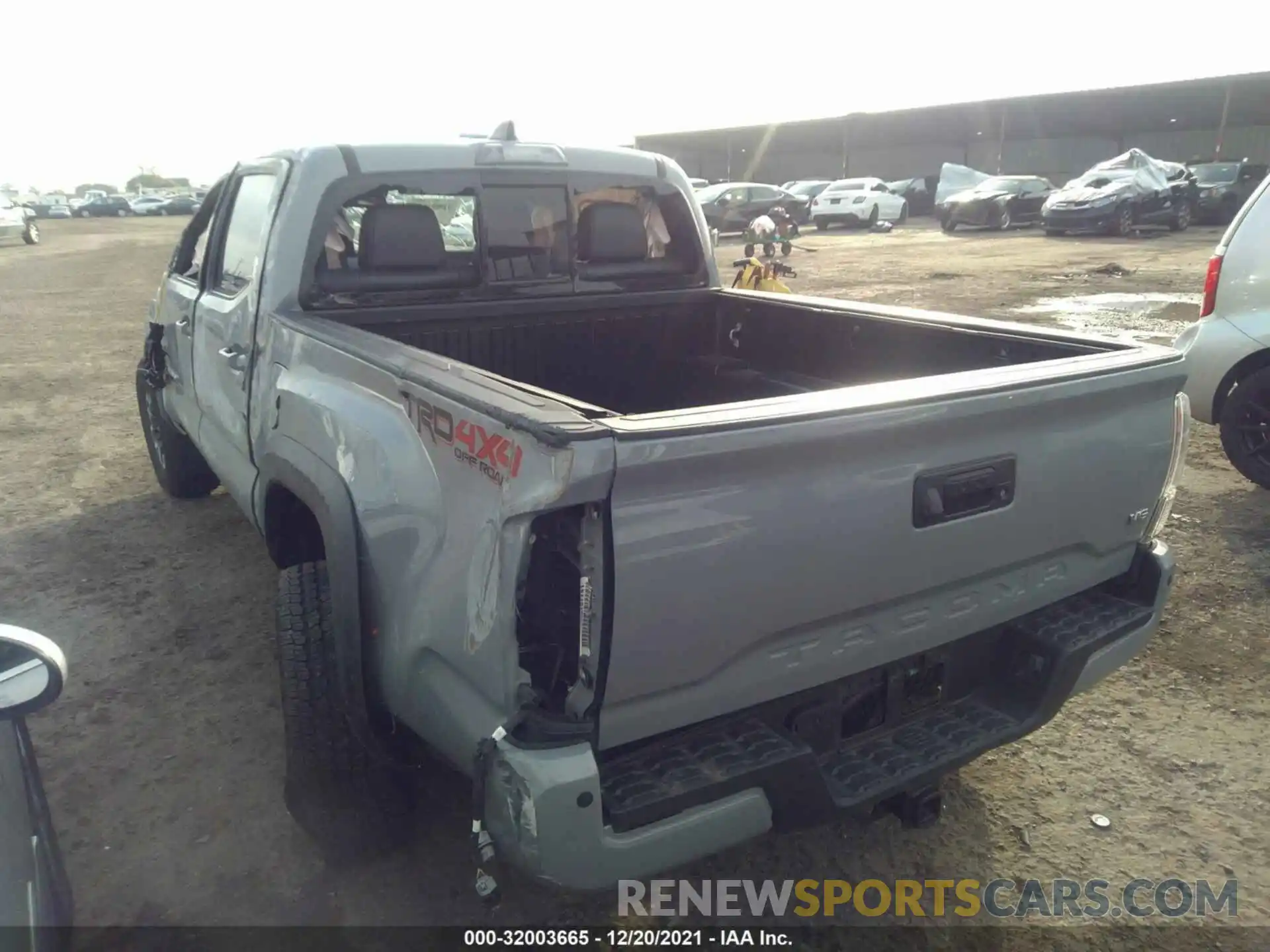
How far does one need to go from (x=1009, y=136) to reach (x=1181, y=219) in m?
20.9

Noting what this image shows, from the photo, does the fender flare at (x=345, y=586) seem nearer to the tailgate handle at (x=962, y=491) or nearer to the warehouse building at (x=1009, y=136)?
the tailgate handle at (x=962, y=491)

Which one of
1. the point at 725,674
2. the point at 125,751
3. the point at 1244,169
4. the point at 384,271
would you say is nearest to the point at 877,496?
the point at 725,674

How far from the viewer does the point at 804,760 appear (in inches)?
82.7

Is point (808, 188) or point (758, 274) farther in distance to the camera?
point (808, 188)

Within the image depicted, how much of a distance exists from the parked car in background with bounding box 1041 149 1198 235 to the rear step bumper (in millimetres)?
21735

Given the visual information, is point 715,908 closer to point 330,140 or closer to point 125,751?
point 125,751

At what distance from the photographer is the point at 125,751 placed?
3314 mm

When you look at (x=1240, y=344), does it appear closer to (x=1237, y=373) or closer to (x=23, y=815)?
(x=1237, y=373)

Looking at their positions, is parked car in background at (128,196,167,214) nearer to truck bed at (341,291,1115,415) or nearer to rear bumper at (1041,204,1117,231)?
rear bumper at (1041,204,1117,231)

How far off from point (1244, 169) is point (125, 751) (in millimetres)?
28758

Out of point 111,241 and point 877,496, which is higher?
point 877,496

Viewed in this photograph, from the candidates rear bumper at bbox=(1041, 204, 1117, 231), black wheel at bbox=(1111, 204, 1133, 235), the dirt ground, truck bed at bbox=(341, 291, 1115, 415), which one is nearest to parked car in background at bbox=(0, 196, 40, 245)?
the dirt ground

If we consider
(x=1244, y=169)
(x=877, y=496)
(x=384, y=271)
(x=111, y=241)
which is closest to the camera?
(x=877, y=496)

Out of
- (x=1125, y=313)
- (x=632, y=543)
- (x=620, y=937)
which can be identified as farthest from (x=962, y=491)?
(x=1125, y=313)
